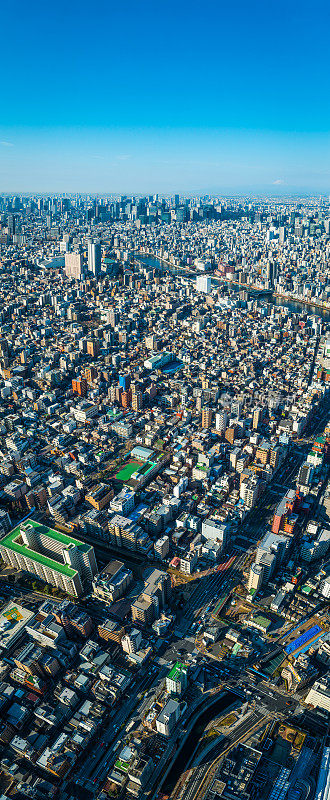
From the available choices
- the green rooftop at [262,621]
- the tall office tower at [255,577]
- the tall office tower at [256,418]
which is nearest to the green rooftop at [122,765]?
the green rooftop at [262,621]

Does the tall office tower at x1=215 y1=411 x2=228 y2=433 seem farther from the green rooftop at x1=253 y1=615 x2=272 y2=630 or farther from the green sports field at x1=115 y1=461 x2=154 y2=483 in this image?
the green rooftop at x1=253 y1=615 x2=272 y2=630

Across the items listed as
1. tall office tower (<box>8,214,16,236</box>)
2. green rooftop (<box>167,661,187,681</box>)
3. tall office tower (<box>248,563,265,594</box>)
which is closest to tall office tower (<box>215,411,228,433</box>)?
tall office tower (<box>248,563,265,594</box>)

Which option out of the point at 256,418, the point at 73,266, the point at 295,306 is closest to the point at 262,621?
the point at 256,418

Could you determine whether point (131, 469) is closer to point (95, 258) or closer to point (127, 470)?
point (127, 470)

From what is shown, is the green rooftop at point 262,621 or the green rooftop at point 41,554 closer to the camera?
the green rooftop at point 262,621

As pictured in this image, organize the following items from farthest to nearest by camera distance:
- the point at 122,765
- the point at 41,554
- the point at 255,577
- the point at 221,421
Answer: the point at 221,421, the point at 41,554, the point at 255,577, the point at 122,765

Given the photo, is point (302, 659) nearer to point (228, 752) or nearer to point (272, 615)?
point (272, 615)

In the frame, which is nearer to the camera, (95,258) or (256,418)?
(256,418)

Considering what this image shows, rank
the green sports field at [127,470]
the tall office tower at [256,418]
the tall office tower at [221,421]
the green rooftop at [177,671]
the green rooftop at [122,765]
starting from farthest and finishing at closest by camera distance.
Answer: the tall office tower at [256,418]
the tall office tower at [221,421]
the green sports field at [127,470]
the green rooftop at [177,671]
the green rooftop at [122,765]

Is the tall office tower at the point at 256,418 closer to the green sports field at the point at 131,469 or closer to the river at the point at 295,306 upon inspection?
the green sports field at the point at 131,469
